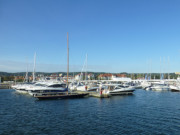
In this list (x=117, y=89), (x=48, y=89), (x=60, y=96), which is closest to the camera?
→ (x=60, y=96)

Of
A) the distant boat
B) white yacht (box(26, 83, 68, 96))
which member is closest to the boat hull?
white yacht (box(26, 83, 68, 96))

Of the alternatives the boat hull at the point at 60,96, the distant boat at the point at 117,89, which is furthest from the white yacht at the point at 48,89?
the distant boat at the point at 117,89

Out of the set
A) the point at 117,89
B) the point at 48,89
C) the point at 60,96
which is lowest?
the point at 60,96

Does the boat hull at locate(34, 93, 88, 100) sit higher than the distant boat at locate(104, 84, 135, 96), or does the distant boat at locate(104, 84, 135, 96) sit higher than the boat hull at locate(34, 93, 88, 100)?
the distant boat at locate(104, 84, 135, 96)

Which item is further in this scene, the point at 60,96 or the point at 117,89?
the point at 117,89

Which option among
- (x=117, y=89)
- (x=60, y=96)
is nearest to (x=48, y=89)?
(x=60, y=96)

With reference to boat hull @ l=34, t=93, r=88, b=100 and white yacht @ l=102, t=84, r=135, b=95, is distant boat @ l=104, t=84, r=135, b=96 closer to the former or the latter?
white yacht @ l=102, t=84, r=135, b=95

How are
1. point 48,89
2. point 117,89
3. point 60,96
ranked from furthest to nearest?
point 117,89
point 48,89
point 60,96

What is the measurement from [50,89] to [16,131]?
3227 cm

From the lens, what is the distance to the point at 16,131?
1897 cm

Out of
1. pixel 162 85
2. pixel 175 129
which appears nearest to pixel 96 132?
pixel 175 129

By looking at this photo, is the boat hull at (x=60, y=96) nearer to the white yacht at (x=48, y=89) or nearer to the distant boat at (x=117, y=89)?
the white yacht at (x=48, y=89)

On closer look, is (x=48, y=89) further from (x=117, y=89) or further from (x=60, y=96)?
(x=117, y=89)

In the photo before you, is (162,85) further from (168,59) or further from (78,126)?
(78,126)
